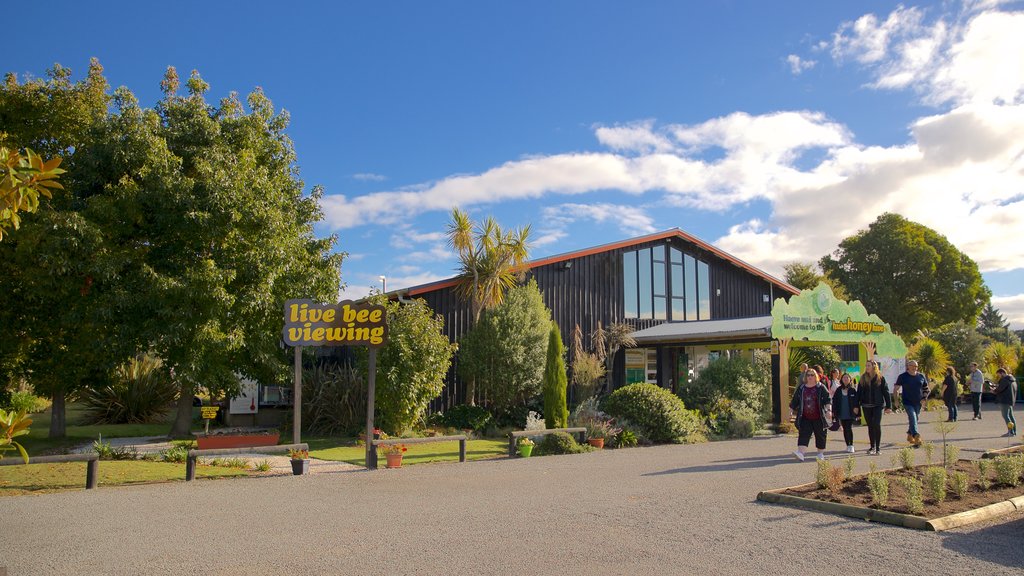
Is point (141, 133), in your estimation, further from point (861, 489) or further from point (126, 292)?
point (861, 489)

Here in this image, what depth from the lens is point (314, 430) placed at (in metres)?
17.8

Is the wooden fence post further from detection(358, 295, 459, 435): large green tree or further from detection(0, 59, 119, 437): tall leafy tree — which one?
detection(358, 295, 459, 435): large green tree

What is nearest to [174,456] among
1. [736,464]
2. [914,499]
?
[736,464]

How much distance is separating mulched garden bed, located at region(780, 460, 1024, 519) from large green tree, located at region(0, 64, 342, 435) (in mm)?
11224

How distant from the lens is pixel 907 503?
7.47 m

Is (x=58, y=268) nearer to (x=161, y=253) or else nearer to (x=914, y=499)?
(x=161, y=253)

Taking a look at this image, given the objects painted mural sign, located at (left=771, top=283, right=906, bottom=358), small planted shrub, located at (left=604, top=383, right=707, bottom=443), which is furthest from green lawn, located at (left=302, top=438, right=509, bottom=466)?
painted mural sign, located at (left=771, top=283, right=906, bottom=358)

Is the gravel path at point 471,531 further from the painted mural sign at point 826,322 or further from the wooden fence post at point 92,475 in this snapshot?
the painted mural sign at point 826,322

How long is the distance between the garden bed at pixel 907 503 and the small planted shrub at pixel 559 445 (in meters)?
5.75

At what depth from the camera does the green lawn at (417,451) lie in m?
13.5

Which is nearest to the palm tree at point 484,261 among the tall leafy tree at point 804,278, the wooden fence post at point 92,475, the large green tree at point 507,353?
the large green tree at point 507,353

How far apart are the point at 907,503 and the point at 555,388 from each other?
33.0 feet

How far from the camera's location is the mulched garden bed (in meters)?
7.54

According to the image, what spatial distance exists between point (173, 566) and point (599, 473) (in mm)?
6622
